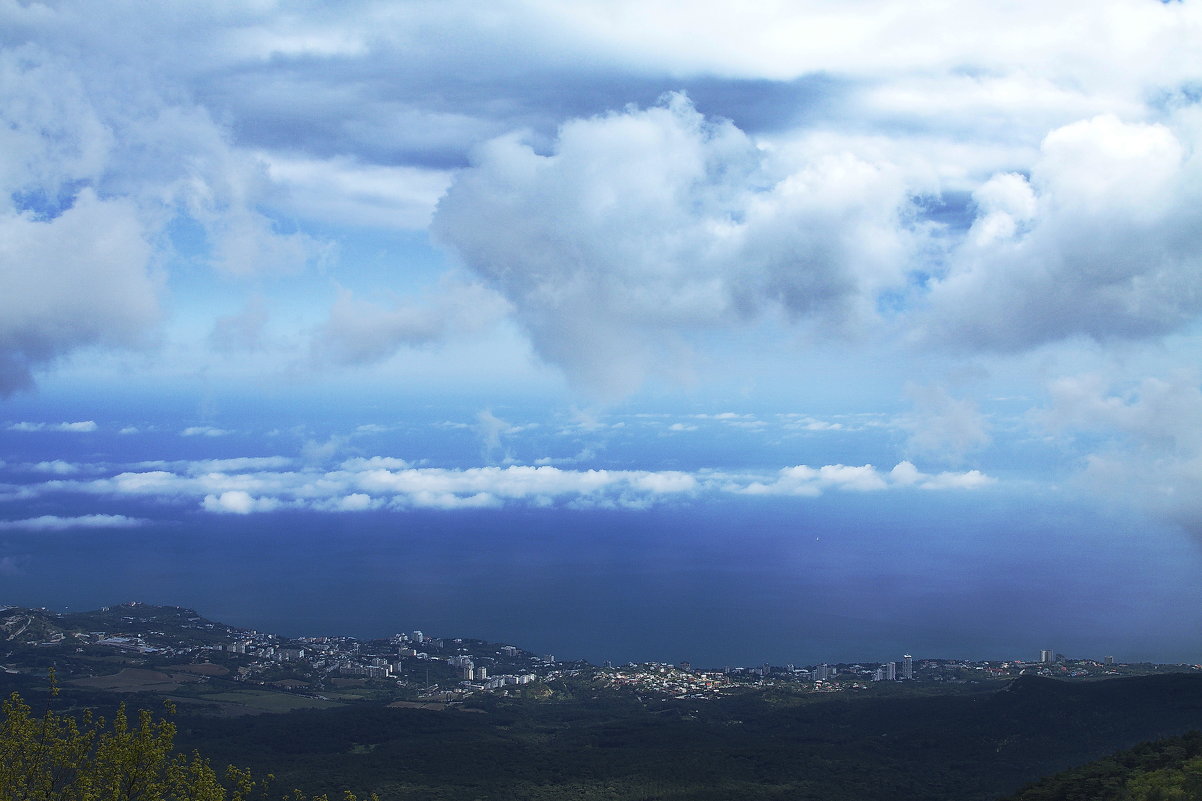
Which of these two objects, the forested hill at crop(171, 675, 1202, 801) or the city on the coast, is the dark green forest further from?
the city on the coast

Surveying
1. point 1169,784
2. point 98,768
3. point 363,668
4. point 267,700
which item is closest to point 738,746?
point 1169,784

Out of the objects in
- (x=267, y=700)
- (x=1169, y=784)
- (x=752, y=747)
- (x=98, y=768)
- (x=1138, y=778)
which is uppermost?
(x=98, y=768)

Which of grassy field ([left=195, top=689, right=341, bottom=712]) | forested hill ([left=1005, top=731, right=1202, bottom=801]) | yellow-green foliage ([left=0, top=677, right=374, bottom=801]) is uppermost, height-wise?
yellow-green foliage ([left=0, top=677, right=374, bottom=801])

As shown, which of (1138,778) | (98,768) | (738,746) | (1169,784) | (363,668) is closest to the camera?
(98,768)

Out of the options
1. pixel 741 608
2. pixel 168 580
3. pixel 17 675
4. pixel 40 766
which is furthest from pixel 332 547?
pixel 40 766

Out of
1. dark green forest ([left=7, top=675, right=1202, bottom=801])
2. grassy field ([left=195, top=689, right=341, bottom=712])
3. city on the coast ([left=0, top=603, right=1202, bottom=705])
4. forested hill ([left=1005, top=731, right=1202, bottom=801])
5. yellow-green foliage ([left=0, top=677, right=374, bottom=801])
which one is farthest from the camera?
city on the coast ([left=0, top=603, right=1202, bottom=705])

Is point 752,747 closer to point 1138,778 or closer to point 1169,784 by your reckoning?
point 1138,778

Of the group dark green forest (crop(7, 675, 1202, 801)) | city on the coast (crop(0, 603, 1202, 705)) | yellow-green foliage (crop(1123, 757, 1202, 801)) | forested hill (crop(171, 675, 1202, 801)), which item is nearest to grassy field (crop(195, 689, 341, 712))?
city on the coast (crop(0, 603, 1202, 705))

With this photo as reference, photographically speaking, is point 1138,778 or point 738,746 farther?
point 738,746

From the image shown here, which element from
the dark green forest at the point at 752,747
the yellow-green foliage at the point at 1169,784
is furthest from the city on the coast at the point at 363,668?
the yellow-green foliage at the point at 1169,784
